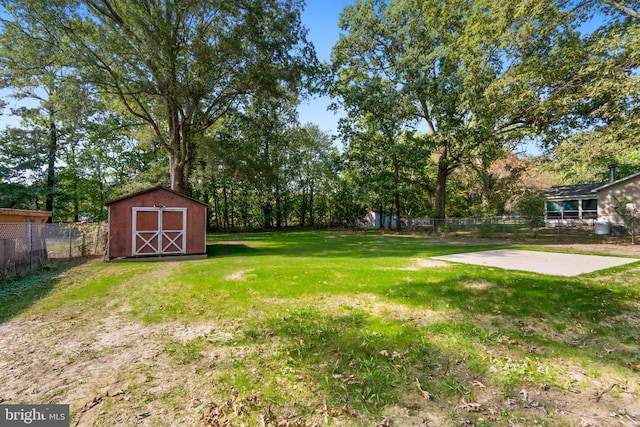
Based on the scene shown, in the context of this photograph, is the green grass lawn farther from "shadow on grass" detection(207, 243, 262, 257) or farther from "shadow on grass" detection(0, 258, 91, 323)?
"shadow on grass" detection(207, 243, 262, 257)

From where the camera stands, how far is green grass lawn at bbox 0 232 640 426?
2.57 m

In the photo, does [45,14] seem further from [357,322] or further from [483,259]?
[483,259]

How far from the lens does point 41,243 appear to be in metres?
9.30

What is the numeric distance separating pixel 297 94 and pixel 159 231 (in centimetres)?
1073

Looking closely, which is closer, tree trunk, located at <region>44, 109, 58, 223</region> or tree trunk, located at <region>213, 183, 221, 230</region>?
tree trunk, located at <region>44, 109, 58, 223</region>

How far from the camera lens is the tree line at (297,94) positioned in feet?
39.7

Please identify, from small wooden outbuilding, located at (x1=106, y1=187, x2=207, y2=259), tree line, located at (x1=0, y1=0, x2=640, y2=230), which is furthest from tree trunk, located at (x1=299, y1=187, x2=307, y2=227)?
small wooden outbuilding, located at (x1=106, y1=187, x2=207, y2=259)

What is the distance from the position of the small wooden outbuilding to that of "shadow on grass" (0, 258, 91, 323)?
1997mm

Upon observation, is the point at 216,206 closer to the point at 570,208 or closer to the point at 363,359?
Answer: the point at 363,359

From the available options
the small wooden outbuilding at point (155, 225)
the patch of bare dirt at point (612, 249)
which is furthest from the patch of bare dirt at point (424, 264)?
the small wooden outbuilding at point (155, 225)

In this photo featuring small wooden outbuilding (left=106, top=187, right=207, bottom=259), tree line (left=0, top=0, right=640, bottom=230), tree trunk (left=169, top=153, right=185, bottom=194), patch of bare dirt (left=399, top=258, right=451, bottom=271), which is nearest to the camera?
patch of bare dirt (left=399, top=258, right=451, bottom=271)

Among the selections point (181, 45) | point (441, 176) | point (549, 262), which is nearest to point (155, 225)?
point (181, 45)

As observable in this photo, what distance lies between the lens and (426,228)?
73.7 ft

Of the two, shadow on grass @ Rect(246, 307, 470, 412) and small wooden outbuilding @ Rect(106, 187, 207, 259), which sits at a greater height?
small wooden outbuilding @ Rect(106, 187, 207, 259)
